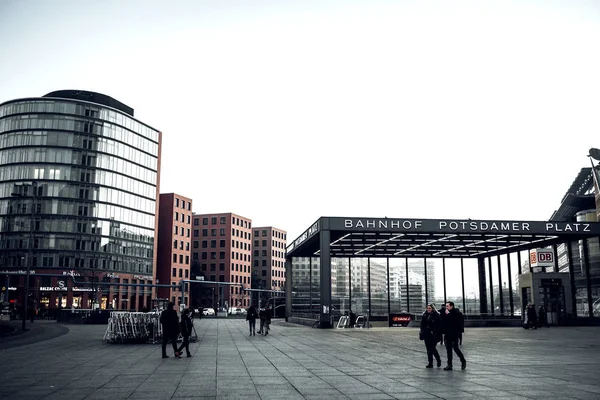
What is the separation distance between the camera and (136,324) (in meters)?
23.8

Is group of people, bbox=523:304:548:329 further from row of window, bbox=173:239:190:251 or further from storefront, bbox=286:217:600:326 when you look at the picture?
row of window, bbox=173:239:190:251

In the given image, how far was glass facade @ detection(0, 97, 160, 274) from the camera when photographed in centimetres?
8775

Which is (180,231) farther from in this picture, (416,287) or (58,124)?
(416,287)

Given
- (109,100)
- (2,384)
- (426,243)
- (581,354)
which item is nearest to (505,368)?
(581,354)

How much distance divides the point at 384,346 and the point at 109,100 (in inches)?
3660

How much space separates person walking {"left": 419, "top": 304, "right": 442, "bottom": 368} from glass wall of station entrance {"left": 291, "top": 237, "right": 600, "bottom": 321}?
34.0m

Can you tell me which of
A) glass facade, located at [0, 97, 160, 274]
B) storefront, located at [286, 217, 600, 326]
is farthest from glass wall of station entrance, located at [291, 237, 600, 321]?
glass facade, located at [0, 97, 160, 274]

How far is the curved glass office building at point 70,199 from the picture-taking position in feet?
285

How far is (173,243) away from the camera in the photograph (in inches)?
4567

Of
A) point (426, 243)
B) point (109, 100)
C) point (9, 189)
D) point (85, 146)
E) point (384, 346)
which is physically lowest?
point (384, 346)

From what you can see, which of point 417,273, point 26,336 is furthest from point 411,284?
point 26,336

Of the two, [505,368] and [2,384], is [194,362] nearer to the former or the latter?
[2,384]

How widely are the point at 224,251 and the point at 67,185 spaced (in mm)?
58997

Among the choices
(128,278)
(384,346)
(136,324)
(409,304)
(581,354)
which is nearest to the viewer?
(581,354)
